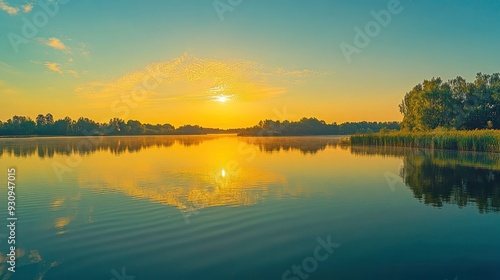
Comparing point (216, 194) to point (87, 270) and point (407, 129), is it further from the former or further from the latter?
point (407, 129)

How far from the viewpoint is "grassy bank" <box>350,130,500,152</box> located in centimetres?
5211

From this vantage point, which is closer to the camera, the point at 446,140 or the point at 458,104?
the point at 446,140

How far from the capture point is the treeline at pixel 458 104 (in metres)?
80.9

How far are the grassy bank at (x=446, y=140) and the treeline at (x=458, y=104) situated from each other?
2042 centimetres

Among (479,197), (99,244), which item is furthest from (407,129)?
(99,244)

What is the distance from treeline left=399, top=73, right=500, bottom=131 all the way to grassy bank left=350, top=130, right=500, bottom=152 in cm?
2042

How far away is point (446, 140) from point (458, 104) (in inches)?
1346

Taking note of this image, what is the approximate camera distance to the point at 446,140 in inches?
2319

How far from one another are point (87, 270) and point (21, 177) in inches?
881

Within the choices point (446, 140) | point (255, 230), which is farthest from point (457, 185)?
point (446, 140)

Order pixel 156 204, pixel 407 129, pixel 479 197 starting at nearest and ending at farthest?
pixel 156 204 < pixel 479 197 < pixel 407 129

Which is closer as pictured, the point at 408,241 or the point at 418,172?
the point at 408,241

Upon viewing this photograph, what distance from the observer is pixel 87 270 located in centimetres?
953

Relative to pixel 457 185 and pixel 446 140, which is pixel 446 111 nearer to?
pixel 446 140
